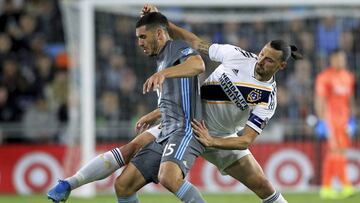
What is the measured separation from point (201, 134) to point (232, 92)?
0.52 m

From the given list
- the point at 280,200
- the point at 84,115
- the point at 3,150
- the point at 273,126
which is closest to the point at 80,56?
the point at 84,115

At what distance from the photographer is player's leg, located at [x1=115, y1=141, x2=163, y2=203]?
7.39 metres

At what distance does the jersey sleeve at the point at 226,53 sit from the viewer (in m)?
7.71

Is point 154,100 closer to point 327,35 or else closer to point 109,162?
point 327,35

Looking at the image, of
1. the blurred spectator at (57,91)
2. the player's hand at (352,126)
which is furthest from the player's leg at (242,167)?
the blurred spectator at (57,91)

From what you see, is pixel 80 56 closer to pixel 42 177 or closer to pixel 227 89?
pixel 42 177

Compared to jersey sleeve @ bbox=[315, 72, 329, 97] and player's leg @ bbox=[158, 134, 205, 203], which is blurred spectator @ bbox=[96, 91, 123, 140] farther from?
player's leg @ bbox=[158, 134, 205, 203]

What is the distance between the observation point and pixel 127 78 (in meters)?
14.9

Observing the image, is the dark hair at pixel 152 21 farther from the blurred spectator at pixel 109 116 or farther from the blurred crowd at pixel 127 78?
the blurred spectator at pixel 109 116

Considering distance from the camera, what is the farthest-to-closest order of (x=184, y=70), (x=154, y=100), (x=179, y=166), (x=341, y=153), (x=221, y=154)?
1. (x=154, y=100)
2. (x=341, y=153)
3. (x=221, y=154)
4. (x=179, y=166)
5. (x=184, y=70)

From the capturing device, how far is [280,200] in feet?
26.5

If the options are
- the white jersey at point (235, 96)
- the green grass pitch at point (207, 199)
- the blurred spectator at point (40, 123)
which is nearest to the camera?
the white jersey at point (235, 96)

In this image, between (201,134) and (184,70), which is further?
(201,134)

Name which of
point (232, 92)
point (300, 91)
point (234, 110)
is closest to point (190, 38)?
point (232, 92)
